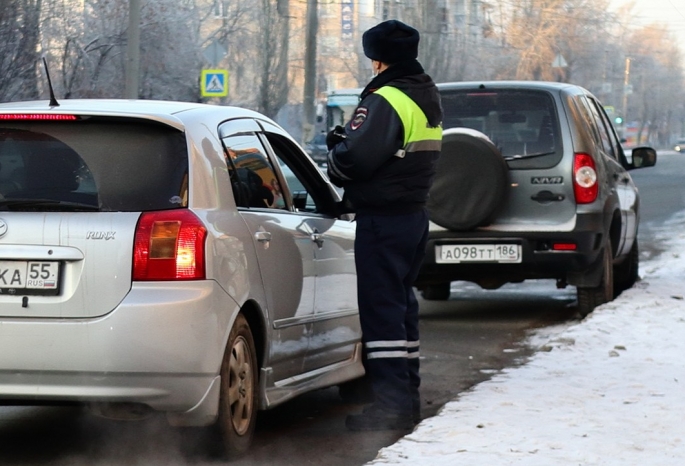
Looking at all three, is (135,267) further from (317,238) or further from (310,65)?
(310,65)

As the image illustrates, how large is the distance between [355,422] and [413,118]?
1362mm

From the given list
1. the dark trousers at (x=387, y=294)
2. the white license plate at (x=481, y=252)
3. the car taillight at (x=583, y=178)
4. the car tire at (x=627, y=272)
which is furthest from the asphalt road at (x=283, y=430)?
the car tire at (x=627, y=272)

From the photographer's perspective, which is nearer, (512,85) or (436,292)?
(512,85)

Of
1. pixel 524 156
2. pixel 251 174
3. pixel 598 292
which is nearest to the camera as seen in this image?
pixel 251 174

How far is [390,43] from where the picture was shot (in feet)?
19.6

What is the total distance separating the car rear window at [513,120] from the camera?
9.43m

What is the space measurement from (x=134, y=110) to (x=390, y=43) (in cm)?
146

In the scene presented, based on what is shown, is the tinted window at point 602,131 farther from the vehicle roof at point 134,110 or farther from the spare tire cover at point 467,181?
the vehicle roof at point 134,110

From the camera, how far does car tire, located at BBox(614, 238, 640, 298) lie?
11.7m

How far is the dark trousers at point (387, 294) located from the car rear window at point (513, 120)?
11.6 feet

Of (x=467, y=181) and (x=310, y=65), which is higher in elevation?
(x=310, y=65)


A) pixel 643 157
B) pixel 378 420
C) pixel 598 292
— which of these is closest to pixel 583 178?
pixel 598 292

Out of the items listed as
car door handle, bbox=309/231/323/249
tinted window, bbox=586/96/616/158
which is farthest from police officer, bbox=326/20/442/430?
tinted window, bbox=586/96/616/158

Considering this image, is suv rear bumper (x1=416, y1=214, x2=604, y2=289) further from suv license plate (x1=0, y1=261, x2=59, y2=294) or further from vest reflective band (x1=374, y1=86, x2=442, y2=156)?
suv license plate (x1=0, y1=261, x2=59, y2=294)
